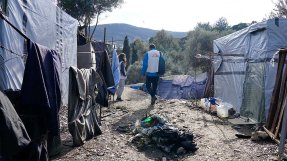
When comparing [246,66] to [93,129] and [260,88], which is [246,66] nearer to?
[260,88]

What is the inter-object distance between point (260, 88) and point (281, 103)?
60.4 inches

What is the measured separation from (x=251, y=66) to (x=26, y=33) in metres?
6.03

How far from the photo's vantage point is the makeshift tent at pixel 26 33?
4.57m

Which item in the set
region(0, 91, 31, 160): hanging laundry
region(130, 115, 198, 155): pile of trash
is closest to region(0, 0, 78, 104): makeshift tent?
region(0, 91, 31, 160): hanging laundry

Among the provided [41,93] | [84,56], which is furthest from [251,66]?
[41,93]

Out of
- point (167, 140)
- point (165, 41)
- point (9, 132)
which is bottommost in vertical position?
point (167, 140)

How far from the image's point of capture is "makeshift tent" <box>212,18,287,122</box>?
715 centimetres

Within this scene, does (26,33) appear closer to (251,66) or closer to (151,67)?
(151,67)

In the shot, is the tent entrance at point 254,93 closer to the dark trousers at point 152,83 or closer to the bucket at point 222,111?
the bucket at point 222,111

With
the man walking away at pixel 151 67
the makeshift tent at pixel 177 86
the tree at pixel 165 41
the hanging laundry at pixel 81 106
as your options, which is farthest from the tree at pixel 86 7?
the tree at pixel 165 41

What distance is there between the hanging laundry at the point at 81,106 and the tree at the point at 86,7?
1315 cm

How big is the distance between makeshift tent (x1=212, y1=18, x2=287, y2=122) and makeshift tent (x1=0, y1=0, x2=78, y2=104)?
533 cm

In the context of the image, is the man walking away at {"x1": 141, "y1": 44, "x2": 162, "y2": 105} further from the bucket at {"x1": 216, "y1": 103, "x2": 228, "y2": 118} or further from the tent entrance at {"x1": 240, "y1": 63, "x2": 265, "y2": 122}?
the tent entrance at {"x1": 240, "y1": 63, "x2": 265, "y2": 122}

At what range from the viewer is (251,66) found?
822 cm
